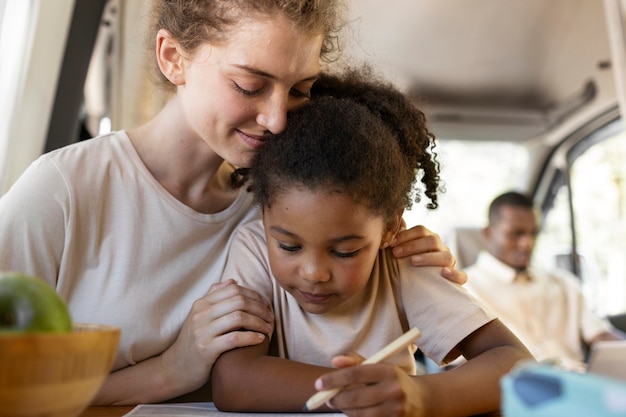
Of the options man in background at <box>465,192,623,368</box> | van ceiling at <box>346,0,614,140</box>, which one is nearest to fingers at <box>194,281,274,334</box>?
Result: man in background at <box>465,192,623,368</box>

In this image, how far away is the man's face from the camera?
12.3 feet

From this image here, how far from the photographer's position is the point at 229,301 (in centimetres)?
108

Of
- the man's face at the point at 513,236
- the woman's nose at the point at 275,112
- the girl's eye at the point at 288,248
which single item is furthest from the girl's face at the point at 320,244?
the man's face at the point at 513,236

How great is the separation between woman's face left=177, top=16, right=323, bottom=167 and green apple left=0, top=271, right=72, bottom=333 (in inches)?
23.2

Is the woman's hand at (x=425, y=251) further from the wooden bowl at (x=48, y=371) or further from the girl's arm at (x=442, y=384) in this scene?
the wooden bowl at (x=48, y=371)

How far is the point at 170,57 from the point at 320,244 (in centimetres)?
49

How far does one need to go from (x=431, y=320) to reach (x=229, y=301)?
0.34 m

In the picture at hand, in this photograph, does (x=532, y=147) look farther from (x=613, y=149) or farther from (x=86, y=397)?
(x=86, y=397)

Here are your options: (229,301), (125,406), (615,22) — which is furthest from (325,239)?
(615,22)

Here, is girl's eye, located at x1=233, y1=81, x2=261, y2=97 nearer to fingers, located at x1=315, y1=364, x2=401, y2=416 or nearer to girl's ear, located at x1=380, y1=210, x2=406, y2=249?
girl's ear, located at x1=380, y1=210, x2=406, y2=249

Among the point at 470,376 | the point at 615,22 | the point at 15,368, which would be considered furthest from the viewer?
the point at 615,22

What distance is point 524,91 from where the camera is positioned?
4.39m

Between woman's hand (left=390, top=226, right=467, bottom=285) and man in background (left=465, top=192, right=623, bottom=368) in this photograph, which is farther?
man in background (left=465, top=192, right=623, bottom=368)

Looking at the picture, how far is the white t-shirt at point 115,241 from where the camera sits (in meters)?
1.15
